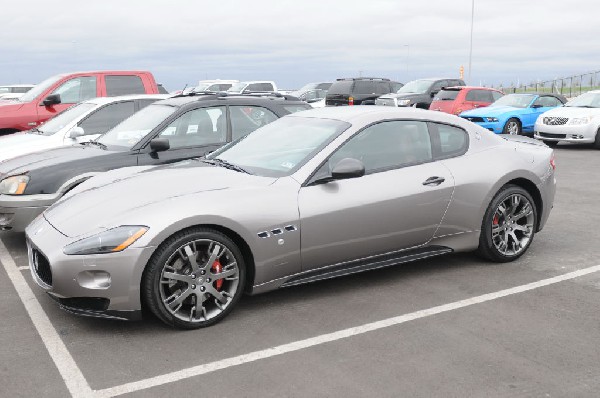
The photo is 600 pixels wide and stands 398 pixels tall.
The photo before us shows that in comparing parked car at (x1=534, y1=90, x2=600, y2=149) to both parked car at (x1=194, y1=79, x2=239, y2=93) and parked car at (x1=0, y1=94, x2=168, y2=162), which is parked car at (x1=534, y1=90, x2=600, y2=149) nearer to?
parked car at (x1=0, y1=94, x2=168, y2=162)

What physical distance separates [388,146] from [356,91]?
19.1 meters

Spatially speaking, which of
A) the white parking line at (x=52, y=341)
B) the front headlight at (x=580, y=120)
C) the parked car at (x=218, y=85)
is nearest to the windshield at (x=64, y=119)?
the white parking line at (x=52, y=341)

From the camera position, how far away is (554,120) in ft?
52.1

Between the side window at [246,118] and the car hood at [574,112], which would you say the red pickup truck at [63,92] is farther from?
the car hood at [574,112]

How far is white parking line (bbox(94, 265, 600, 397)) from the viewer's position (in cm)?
350

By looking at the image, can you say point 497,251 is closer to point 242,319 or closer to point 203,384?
point 242,319

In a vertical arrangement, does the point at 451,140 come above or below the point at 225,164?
above

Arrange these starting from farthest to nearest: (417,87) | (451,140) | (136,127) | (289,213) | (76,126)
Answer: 1. (417,87)
2. (76,126)
3. (136,127)
4. (451,140)
5. (289,213)

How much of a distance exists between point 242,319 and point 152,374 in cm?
96

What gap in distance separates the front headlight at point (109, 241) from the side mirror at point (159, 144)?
263 centimetres

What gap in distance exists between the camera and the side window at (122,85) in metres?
11.6

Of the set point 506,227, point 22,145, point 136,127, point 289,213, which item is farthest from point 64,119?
point 506,227

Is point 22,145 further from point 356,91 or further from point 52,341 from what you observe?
point 356,91

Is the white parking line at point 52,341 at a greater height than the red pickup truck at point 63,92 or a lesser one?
lesser
